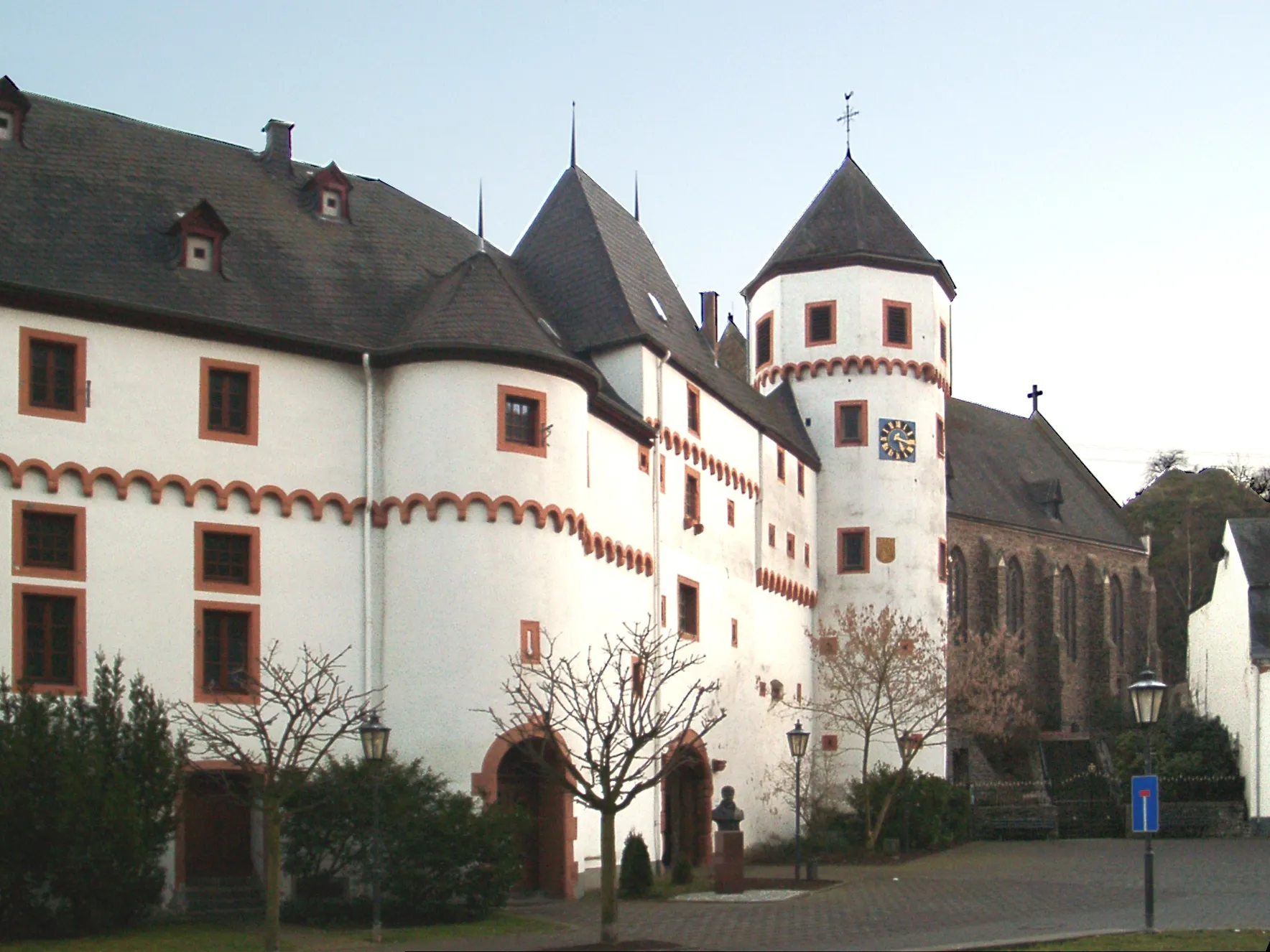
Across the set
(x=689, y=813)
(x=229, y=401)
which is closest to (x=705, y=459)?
(x=689, y=813)

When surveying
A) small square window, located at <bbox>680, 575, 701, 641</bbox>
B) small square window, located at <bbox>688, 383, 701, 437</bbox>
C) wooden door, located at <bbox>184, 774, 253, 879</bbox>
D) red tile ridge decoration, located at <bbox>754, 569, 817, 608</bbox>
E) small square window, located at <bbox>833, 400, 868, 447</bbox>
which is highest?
small square window, located at <bbox>833, 400, 868, 447</bbox>

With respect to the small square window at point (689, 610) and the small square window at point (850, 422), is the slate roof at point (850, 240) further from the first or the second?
the small square window at point (689, 610)

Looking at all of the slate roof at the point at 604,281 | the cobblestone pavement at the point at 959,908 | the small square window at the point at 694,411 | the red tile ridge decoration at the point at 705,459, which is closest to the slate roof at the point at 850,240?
the slate roof at the point at 604,281

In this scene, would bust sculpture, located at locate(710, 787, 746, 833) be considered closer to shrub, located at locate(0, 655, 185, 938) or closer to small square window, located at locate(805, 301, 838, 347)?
shrub, located at locate(0, 655, 185, 938)

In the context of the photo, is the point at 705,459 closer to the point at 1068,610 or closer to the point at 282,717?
the point at 282,717

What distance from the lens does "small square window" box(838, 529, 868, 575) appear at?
54.6m

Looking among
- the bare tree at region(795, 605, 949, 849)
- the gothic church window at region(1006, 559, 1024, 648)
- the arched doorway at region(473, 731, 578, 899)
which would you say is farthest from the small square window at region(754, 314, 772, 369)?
the arched doorway at region(473, 731, 578, 899)

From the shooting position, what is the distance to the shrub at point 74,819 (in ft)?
88.2

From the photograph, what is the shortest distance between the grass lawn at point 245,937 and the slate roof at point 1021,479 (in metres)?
45.2

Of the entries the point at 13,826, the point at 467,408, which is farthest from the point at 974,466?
the point at 13,826

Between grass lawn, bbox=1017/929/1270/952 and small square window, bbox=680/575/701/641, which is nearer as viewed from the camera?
grass lawn, bbox=1017/929/1270/952

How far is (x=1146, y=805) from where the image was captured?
86.7 feet

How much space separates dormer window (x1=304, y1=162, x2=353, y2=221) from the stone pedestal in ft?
50.9

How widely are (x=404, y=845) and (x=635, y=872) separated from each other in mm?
6040
